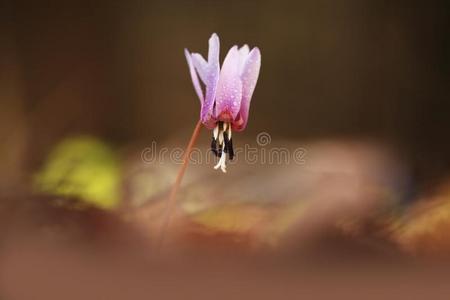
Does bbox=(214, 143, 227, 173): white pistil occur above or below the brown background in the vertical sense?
below

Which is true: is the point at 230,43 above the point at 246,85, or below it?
above

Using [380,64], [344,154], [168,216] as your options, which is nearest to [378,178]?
[344,154]

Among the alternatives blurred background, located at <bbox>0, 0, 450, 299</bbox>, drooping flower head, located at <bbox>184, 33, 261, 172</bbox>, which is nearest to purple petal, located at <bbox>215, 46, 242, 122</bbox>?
drooping flower head, located at <bbox>184, 33, 261, 172</bbox>

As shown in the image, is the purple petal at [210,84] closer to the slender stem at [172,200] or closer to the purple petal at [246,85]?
the purple petal at [246,85]

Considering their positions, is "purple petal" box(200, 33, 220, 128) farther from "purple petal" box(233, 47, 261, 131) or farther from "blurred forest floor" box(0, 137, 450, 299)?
"blurred forest floor" box(0, 137, 450, 299)

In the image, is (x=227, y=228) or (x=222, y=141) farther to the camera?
(x=227, y=228)

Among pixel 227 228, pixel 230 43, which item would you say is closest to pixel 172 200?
pixel 227 228

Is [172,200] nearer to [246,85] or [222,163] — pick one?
[222,163]

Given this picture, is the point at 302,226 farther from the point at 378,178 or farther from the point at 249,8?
the point at 249,8
